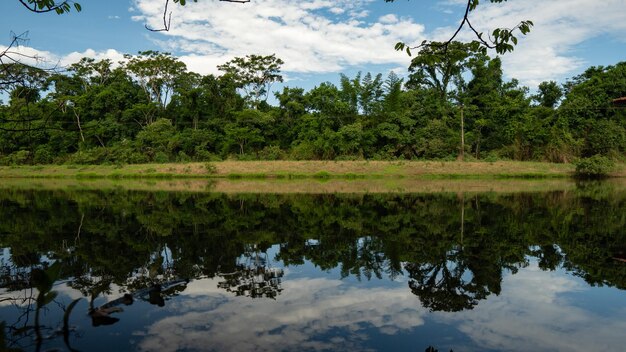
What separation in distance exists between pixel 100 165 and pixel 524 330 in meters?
44.8

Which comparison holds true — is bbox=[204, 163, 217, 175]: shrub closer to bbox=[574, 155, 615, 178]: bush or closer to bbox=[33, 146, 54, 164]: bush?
bbox=[33, 146, 54, 164]: bush

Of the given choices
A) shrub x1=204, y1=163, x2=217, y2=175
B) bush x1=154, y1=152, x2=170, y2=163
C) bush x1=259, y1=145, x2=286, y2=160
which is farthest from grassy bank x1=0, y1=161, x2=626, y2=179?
bush x1=259, y1=145, x2=286, y2=160

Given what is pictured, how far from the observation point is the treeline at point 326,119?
3897 centimetres

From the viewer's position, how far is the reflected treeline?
6984 millimetres

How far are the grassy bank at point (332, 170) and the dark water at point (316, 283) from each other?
22760 millimetres

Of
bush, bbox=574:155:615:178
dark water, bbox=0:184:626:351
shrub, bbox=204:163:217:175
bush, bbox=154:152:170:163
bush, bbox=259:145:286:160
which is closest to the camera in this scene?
dark water, bbox=0:184:626:351

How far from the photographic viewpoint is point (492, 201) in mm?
17438

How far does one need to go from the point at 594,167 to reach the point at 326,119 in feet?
82.9

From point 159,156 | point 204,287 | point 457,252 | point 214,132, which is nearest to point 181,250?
point 204,287

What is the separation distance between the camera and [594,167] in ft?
109

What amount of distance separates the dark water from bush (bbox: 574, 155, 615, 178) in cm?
2484

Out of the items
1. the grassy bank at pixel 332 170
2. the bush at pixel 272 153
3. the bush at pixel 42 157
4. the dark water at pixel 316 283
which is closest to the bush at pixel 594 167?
the grassy bank at pixel 332 170

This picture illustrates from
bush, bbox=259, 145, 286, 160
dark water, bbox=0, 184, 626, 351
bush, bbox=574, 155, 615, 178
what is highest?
bush, bbox=259, 145, 286, 160

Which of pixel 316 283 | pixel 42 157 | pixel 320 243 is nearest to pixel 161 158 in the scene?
pixel 42 157
